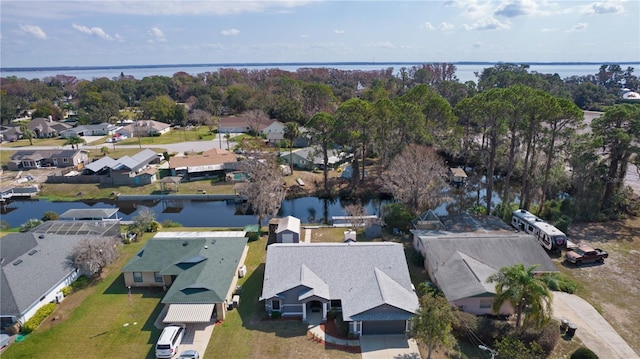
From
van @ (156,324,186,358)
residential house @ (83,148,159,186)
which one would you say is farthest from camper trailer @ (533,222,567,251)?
residential house @ (83,148,159,186)

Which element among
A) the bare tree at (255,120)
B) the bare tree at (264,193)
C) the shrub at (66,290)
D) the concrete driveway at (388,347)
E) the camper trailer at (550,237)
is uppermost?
the bare tree at (255,120)

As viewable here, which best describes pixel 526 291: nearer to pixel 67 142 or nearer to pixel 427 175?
pixel 427 175

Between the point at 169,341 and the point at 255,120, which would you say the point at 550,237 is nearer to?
the point at 169,341

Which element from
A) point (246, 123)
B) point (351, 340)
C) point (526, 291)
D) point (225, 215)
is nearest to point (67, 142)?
point (246, 123)

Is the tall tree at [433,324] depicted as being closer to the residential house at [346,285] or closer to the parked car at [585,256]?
the residential house at [346,285]

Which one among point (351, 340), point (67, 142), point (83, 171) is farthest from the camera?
point (67, 142)

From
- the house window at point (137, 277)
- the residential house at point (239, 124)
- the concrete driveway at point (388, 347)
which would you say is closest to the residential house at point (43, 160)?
the residential house at point (239, 124)
